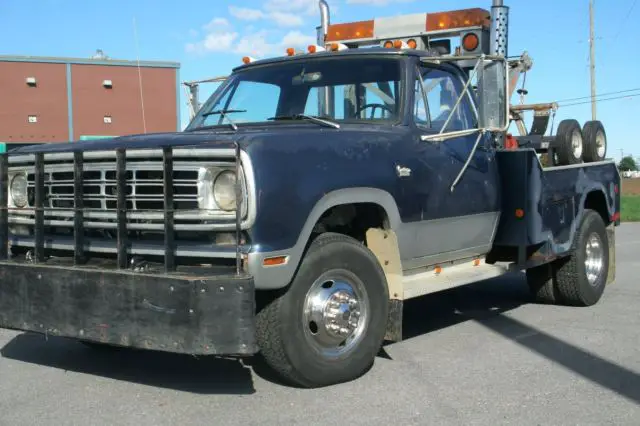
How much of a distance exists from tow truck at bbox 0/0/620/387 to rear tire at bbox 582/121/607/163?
1.34 metres

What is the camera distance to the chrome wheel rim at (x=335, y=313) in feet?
14.6

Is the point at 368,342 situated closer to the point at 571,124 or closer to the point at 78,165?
the point at 78,165

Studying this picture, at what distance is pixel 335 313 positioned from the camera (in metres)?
4.55

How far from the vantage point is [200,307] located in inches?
154

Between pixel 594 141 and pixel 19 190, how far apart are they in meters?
5.98

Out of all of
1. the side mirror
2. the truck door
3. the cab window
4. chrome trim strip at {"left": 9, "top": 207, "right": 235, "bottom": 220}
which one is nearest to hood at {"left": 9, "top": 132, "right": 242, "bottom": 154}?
chrome trim strip at {"left": 9, "top": 207, "right": 235, "bottom": 220}

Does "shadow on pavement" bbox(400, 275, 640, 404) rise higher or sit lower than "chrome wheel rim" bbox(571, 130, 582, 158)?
lower

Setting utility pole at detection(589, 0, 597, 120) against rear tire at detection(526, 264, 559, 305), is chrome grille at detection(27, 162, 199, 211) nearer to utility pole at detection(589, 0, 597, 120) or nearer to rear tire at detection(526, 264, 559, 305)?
rear tire at detection(526, 264, 559, 305)

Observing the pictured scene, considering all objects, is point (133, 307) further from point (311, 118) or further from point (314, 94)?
point (314, 94)

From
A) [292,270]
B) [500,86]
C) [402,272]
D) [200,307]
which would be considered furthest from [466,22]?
[200,307]

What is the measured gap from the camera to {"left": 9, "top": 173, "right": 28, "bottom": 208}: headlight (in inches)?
196

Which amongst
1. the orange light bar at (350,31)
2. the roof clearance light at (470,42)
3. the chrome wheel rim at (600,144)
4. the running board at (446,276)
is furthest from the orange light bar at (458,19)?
the running board at (446,276)

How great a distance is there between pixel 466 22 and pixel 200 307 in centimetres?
436

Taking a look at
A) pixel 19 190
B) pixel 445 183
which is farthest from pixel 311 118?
pixel 19 190
